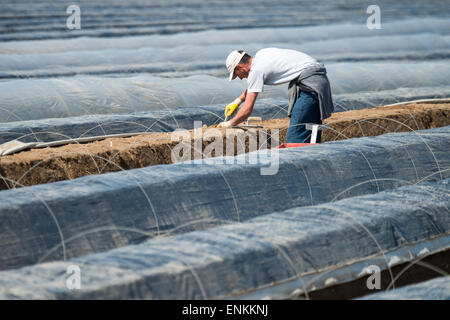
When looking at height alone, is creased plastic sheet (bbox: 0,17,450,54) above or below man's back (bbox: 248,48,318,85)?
below

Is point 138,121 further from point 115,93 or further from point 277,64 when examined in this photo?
point 277,64

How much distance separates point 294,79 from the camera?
502 centimetres

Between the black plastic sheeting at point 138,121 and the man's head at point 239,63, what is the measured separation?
1.75 metres

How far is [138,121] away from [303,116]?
7.01 feet

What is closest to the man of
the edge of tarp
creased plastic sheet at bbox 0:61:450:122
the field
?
the field

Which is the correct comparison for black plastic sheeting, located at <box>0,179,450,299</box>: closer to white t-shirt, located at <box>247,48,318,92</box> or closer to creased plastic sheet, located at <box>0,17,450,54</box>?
white t-shirt, located at <box>247,48,318,92</box>

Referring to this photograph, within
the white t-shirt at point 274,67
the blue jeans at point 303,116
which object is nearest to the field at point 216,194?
the blue jeans at point 303,116

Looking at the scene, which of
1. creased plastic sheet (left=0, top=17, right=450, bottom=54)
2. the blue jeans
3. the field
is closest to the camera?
the field

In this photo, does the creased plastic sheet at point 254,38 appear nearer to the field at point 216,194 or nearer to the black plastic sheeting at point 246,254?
the field at point 216,194

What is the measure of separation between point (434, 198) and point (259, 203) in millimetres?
1155

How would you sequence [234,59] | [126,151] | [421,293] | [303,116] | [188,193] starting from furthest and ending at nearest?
1. [126,151]
2. [303,116]
3. [234,59]
4. [188,193]
5. [421,293]

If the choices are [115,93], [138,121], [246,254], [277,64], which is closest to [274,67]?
[277,64]

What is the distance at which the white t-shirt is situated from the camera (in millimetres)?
4781
